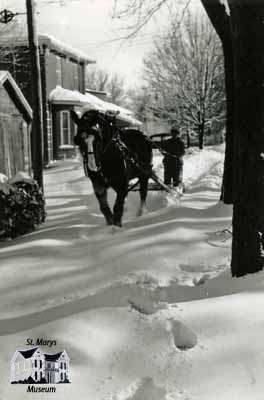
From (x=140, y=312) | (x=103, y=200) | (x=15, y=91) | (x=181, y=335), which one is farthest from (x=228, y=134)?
(x=15, y=91)

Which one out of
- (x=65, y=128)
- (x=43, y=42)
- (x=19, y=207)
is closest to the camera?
(x=19, y=207)

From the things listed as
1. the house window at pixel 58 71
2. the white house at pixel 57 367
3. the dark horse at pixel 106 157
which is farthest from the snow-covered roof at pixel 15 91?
the white house at pixel 57 367

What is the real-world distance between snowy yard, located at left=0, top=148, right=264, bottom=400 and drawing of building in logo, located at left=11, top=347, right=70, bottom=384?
63mm

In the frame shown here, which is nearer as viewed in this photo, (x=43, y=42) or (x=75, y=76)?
(x=43, y=42)

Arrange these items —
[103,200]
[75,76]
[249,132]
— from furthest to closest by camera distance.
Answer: [75,76] < [103,200] < [249,132]

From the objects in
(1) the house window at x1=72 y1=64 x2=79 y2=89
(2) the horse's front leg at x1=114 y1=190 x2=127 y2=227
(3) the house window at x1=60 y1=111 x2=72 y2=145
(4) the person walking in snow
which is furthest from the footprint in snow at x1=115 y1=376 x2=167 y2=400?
(1) the house window at x1=72 y1=64 x2=79 y2=89

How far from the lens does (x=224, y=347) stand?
3379 millimetres

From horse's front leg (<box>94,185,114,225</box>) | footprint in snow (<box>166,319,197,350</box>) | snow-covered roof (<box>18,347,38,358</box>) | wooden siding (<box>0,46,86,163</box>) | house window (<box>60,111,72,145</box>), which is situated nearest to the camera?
snow-covered roof (<box>18,347,38,358</box>)

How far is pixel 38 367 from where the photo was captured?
3191 millimetres

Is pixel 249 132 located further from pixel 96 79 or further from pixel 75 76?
pixel 96 79

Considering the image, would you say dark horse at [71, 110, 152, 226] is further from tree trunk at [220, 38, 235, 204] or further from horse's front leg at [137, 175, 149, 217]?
tree trunk at [220, 38, 235, 204]

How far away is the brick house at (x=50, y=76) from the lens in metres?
23.8

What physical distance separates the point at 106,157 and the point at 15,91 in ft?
38.9

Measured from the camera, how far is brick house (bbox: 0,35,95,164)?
2381cm
